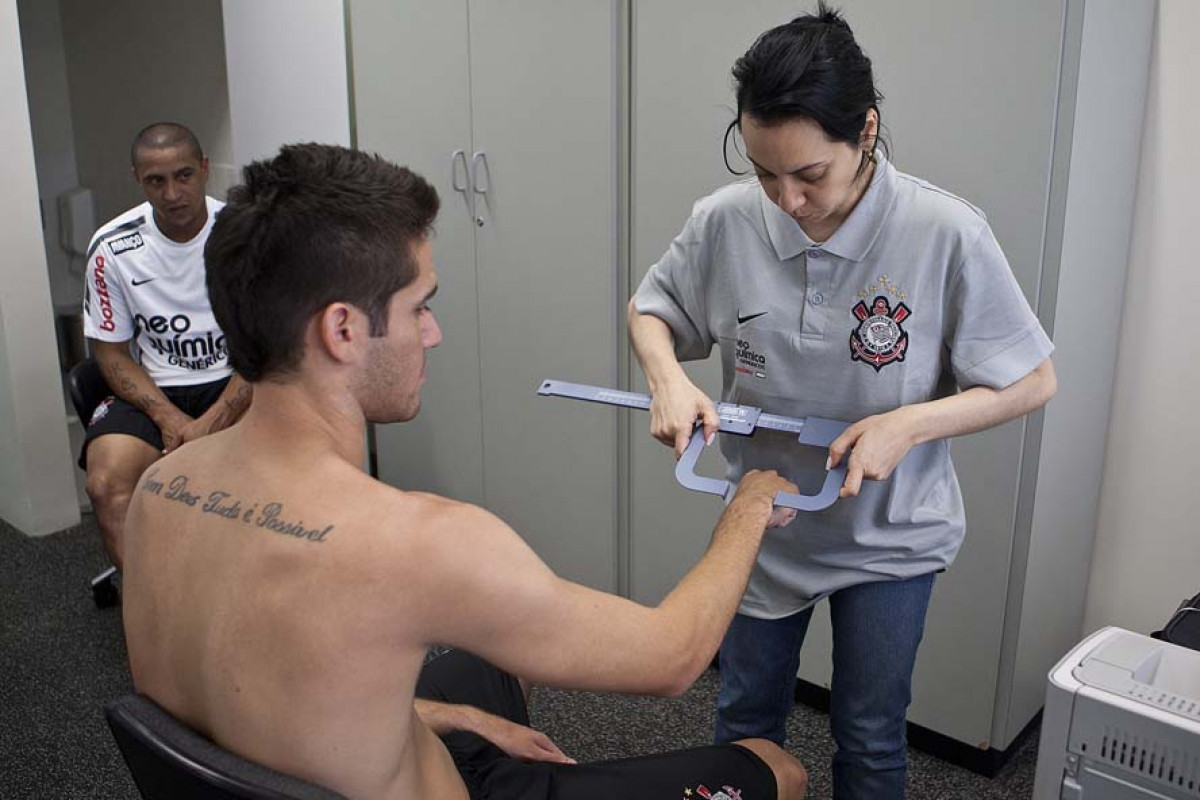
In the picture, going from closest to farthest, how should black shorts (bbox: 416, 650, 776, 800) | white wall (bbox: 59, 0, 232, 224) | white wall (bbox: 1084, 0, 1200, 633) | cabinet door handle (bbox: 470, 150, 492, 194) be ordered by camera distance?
1. black shorts (bbox: 416, 650, 776, 800)
2. white wall (bbox: 1084, 0, 1200, 633)
3. cabinet door handle (bbox: 470, 150, 492, 194)
4. white wall (bbox: 59, 0, 232, 224)

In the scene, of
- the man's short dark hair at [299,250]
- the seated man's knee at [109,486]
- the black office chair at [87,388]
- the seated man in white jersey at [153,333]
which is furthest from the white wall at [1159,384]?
the black office chair at [87,388]

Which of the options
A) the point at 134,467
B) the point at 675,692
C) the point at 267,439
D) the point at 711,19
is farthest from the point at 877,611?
the point at 134,467

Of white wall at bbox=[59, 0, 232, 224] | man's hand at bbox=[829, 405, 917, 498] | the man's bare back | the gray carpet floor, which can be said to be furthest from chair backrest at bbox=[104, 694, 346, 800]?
white wall at bbox=[59, 0, 232, 224]

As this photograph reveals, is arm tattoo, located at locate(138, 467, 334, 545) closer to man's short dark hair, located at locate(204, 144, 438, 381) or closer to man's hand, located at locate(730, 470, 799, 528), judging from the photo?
man's short dark hair, located at locate(204, 144, 438, 381)

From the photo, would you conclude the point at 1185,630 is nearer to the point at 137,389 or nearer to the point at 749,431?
the point at 749,431

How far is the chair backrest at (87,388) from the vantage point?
9.23 feet

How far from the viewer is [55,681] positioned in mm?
2686

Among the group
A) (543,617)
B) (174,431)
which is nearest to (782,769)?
(543,617)

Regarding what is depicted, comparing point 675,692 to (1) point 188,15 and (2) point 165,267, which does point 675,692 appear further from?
(1) point 188,15

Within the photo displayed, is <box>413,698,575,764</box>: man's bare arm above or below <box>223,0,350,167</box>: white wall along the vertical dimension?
below

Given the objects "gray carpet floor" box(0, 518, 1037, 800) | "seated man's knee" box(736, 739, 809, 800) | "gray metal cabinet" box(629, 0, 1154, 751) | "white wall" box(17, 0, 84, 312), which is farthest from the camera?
"white wall" box(17, 0, 84, 312)

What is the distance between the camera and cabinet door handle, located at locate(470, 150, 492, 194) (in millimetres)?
2877

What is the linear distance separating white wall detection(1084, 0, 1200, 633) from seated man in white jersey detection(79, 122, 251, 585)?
2.02 metres

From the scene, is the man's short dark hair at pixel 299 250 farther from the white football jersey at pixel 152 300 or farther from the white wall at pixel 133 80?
the white wall at pixel 133 80
